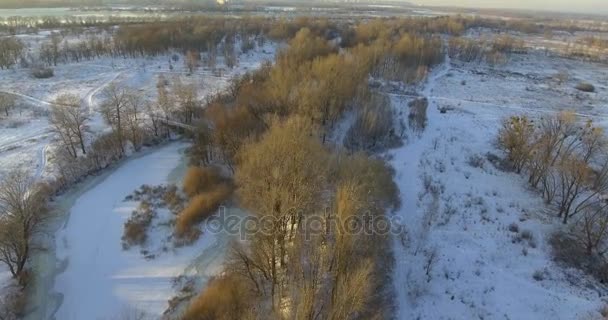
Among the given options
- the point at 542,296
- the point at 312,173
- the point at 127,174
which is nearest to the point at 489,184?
the point at 542,296

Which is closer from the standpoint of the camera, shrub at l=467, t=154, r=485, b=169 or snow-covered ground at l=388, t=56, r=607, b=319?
snow-covered ground at l=388, t=56, r=607, b=319

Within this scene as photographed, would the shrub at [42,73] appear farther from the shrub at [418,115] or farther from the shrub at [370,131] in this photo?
the shrub at [418,115]

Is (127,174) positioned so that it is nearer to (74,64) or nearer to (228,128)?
(228,128)

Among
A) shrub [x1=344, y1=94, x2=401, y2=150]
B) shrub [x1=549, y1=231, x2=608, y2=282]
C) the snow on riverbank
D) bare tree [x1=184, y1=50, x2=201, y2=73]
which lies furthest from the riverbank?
bare tree [x1=184, y1=50, x2=201, y2=73]

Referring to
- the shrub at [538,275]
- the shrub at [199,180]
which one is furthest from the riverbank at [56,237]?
the shrub at [538,275]

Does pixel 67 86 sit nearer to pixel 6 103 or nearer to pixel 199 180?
pixel 6 103

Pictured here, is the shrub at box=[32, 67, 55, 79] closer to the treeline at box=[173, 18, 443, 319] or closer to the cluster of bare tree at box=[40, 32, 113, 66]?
the cluster of bare tree at box=[40, 32, 113, 66]
